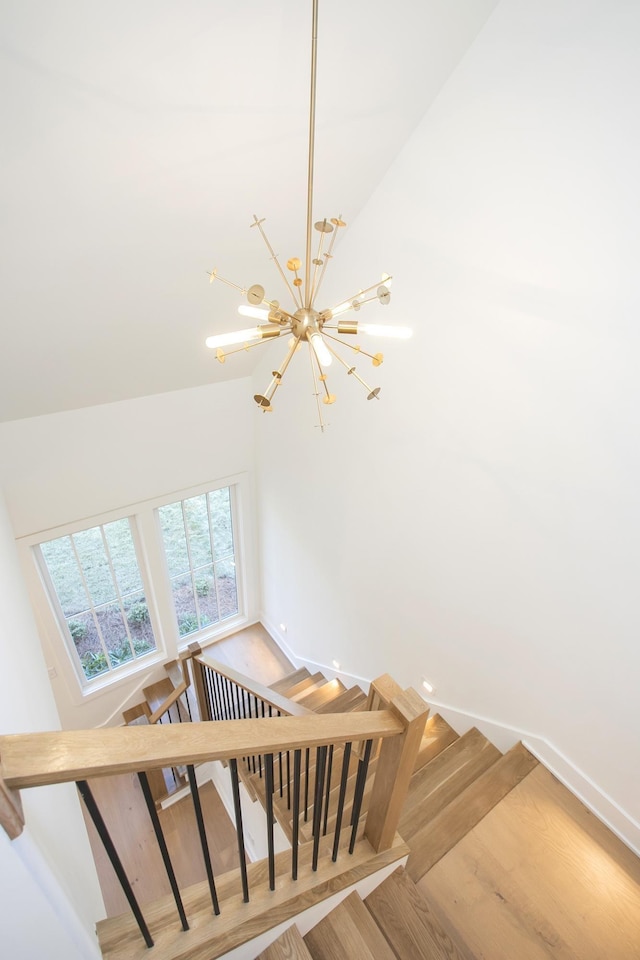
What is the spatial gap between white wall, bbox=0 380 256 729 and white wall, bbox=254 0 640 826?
147 cm

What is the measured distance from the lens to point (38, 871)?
3.19 feet

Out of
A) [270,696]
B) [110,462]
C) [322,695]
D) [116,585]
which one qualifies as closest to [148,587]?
[116,585]

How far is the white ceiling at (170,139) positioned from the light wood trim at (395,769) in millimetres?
2265

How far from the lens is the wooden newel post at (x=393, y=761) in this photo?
4.63 feet

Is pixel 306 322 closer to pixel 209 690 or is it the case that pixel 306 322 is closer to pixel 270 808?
pixel 270 808

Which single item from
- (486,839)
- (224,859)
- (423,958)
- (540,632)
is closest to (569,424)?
(540,632)

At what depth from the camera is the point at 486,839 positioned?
215 cm

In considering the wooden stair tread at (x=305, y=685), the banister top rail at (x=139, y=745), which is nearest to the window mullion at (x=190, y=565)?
the wooden stair tread at (x=305, y=685)

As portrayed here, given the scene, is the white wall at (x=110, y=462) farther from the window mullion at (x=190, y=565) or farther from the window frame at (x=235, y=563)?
the window mullion at (x=190, y=565)

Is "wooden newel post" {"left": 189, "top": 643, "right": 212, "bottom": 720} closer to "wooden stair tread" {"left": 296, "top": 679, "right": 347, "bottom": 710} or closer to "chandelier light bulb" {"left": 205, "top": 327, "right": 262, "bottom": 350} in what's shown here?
"wooden stair tread" {"left": 296, "top": 679, "right": 347, "bottom": 710}

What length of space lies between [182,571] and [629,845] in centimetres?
404

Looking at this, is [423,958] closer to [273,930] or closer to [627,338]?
[273,930]

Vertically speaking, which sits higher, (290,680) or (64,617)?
(64,617)

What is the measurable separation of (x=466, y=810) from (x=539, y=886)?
391 millimetres
